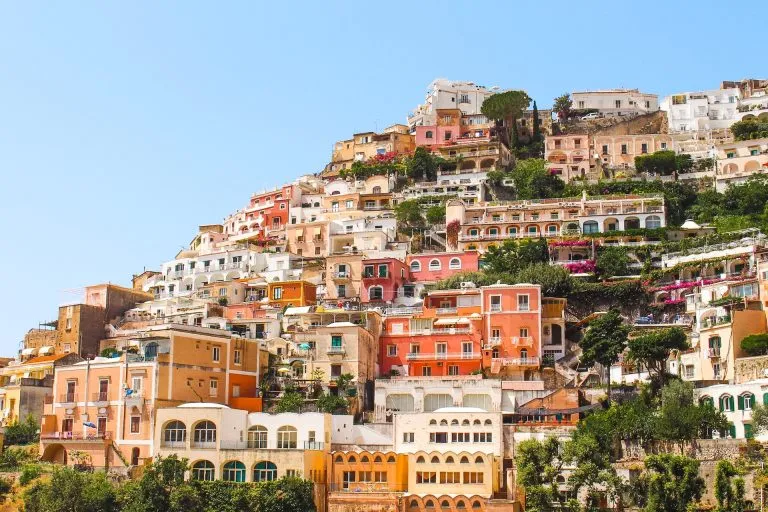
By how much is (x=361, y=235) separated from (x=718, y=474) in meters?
46.6

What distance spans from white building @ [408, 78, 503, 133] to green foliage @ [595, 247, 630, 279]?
4559cm

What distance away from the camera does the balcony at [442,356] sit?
6388 centimetres

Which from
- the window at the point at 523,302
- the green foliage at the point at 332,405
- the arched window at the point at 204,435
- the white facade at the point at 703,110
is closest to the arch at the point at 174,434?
the arched window at the point at 204,435

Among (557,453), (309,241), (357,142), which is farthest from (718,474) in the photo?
(357,142)

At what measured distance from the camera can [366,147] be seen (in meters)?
111

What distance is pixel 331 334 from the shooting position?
61.2 metres

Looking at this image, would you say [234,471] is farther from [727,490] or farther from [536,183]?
[536,183]

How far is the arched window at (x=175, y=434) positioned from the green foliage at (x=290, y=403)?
606 centimetres

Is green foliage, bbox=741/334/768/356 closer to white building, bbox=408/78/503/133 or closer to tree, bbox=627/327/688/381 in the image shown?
tree, bbox=627/327/688/381

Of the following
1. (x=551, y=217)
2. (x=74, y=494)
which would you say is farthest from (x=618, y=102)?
(x=74, y=494)

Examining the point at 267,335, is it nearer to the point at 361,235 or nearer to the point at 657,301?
the point at 361,235

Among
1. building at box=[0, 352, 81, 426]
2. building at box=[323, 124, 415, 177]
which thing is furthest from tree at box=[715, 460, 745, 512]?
building at box=[323, 124, 415, 177]

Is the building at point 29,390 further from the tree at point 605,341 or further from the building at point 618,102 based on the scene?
the building at point 618,102

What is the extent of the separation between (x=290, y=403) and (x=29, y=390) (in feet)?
63.7
